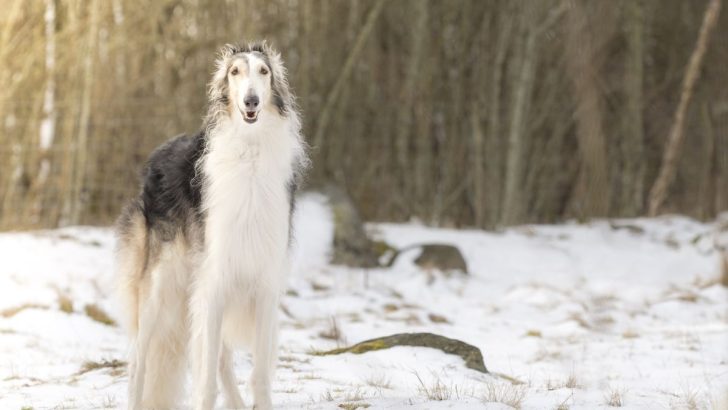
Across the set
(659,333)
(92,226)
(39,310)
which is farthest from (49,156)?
(659,333)

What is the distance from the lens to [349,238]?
10.0m

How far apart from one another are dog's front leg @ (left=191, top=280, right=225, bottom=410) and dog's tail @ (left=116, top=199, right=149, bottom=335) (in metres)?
0.54

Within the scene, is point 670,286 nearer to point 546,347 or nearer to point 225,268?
point 546,347

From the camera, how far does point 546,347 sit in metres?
6.61

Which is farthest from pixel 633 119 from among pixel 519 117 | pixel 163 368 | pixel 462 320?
pixel 163 368

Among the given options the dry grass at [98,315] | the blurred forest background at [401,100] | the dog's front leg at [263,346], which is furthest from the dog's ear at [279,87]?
the blurred forest background at [401,100]

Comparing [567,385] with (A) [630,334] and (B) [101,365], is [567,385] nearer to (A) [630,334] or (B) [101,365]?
(A) [630,334]

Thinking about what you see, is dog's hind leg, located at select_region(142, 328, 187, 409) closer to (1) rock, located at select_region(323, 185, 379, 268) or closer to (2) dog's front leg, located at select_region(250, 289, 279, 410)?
(2) dog's front leg, located at select_region(250, 289, 279, 410)

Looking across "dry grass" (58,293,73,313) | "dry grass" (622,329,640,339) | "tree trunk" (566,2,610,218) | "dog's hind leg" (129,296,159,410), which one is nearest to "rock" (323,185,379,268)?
"dry grass" (58,293,73,313)

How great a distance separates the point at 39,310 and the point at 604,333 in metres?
4.70

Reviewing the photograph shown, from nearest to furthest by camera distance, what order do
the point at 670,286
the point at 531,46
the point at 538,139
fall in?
1. the point at 670,286
2. the point at 531,46
3. the point at 538,139

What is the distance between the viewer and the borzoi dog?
3908mm

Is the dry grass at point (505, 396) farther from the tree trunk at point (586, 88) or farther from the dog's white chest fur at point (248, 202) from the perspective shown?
the tree trunk at point (586, 88)

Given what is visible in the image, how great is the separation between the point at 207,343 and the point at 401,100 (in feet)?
27.9
